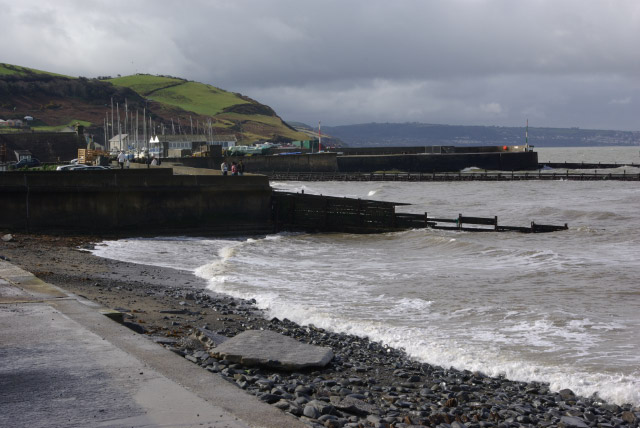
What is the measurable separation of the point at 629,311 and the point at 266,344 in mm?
9637

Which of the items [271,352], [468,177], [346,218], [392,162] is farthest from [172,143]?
[271,352]

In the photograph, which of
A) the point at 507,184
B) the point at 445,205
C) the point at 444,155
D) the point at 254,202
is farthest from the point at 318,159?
the point at 254,202

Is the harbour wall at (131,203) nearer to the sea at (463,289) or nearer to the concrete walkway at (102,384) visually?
the sea at (463,289)

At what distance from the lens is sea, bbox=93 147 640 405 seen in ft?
38.7

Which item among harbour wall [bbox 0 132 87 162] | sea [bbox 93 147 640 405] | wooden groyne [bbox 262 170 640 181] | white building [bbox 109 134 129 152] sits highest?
white building [bbox 109 134 129 152]

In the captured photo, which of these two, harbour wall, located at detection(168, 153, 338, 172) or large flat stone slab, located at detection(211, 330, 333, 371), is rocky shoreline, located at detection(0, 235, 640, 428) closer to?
large flat stone slab, located at detection(211, 330, 333, 371)

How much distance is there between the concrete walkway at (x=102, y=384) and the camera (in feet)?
20.3

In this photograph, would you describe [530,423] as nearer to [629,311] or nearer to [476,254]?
[629,311]

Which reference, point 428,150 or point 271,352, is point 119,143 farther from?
point 271,352

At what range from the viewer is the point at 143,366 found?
7.69m

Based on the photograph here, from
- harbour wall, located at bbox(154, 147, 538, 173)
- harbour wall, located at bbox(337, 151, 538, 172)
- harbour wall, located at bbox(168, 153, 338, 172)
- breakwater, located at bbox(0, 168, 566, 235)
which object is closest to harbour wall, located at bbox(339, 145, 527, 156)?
harbour wall, located at bbox(337, 151, 538, 172)

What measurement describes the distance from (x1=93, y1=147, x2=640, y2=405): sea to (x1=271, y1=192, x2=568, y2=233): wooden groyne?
950mm

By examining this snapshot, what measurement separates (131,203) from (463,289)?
17239mm

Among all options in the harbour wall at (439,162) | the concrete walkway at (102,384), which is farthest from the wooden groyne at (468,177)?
the concrete walkway at (102,384)
